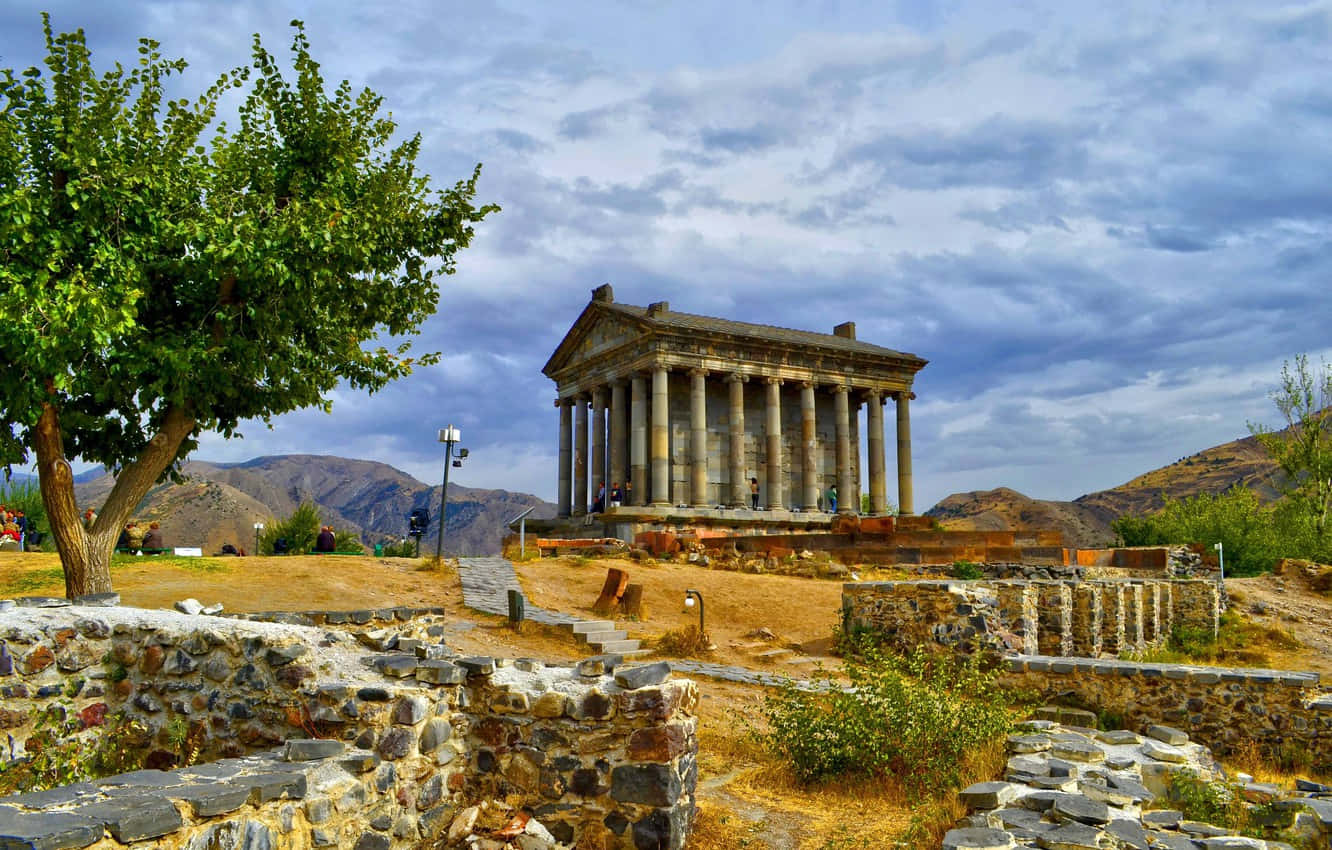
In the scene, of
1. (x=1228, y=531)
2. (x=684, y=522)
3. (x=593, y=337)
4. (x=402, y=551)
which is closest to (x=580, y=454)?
(x=593, y=337)

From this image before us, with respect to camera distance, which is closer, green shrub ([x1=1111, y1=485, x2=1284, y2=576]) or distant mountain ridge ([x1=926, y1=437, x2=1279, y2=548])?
green shrub ([x1=1111, y1=485, x2=1284, y2=576])

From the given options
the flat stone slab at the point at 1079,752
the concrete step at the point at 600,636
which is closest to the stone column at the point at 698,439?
the concrete step at the point at 600,636

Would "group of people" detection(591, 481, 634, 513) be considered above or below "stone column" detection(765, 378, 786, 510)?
below

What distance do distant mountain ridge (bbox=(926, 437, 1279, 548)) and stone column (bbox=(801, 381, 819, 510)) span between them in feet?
107

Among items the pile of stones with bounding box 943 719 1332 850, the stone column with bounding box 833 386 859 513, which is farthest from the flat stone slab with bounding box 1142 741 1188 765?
the stone column with bounding box 833 386 859 513

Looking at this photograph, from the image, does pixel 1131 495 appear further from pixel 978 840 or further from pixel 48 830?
pixel 48 830

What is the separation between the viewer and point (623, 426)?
40.2 m

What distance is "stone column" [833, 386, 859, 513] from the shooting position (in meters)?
42.7

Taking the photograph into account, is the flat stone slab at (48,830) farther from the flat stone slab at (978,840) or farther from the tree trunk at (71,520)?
the tree trunk at (71,520)

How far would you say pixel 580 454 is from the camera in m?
42.7

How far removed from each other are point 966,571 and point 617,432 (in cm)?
1988

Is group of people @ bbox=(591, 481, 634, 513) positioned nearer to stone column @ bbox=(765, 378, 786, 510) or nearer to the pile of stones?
stone column @ bbox=(765, 378, 786, 510)

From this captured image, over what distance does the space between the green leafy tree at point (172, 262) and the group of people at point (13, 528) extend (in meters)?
13.1

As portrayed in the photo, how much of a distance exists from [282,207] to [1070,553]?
821 inches
